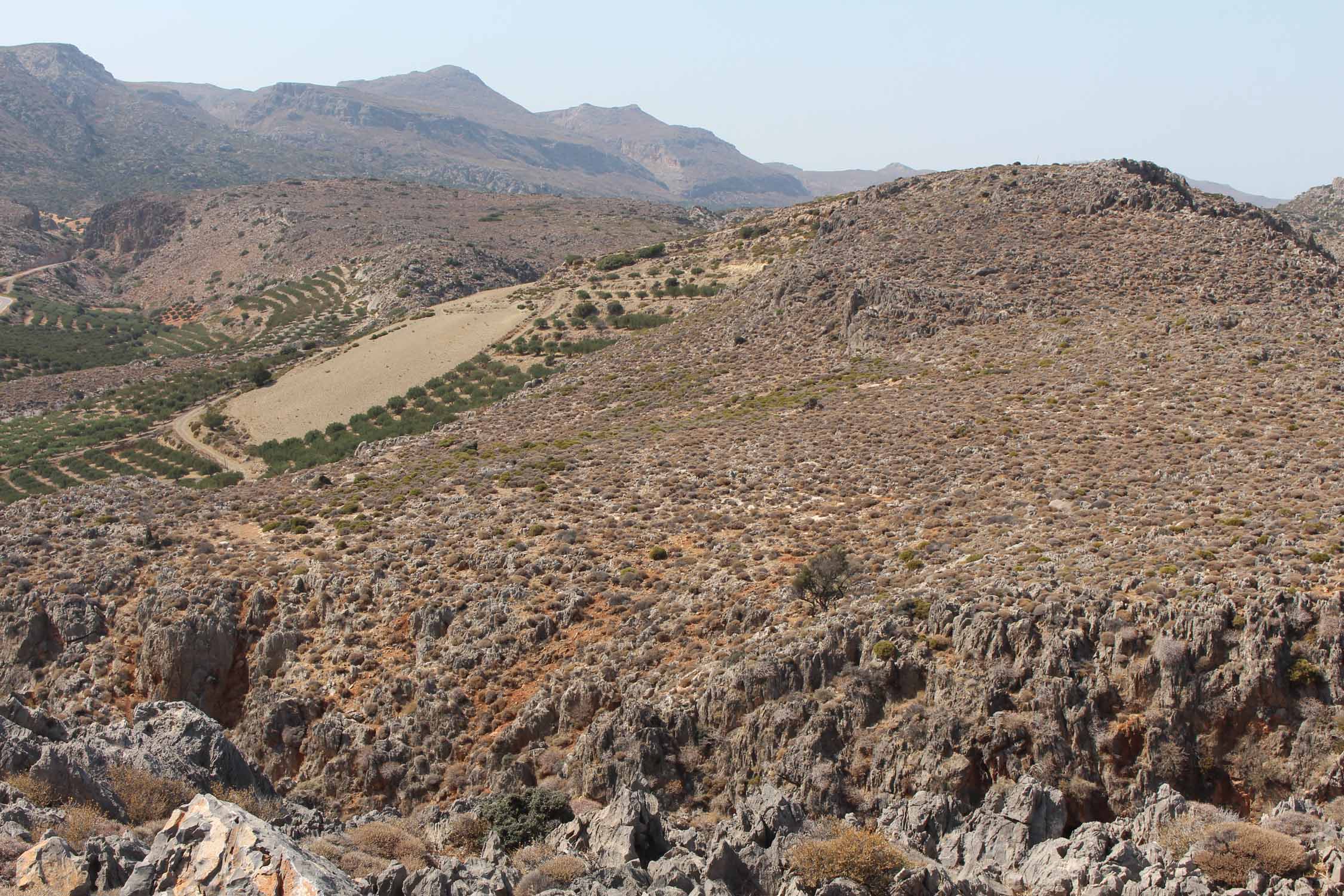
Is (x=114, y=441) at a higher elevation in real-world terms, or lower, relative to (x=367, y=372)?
lower

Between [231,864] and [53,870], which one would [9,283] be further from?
[231,864]

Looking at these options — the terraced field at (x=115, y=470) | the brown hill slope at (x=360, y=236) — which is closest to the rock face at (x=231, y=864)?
the terraced field at (x=115, y=470)

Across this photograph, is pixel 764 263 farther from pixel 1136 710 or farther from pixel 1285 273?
pixel 1136 710

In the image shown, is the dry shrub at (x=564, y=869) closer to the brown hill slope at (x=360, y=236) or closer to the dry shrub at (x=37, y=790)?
the dry shrub at (x=37, y=790)

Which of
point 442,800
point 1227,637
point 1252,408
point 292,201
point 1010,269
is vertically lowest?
point 442,800

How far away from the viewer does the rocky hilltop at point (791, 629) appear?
53.0 ft

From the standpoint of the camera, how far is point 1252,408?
32.8m

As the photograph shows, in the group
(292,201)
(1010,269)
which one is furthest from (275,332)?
(1010,269)

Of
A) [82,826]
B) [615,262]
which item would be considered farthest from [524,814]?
[615,262]

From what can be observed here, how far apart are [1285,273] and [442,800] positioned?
46191mm

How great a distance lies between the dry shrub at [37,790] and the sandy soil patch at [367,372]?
46.9 meters

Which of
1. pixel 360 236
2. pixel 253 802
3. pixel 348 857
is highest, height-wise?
pixel 360 236

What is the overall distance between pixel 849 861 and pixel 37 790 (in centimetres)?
1297

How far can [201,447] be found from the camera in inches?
→ 2425
